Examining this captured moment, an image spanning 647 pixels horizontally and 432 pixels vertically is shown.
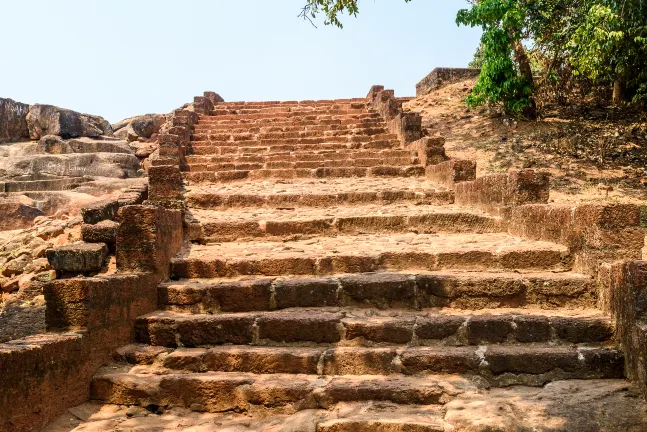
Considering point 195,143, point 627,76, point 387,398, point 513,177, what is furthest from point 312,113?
point 387,398

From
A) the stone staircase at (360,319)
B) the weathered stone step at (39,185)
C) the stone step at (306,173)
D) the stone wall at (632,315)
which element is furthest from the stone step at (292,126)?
the stone wall at (632,315)

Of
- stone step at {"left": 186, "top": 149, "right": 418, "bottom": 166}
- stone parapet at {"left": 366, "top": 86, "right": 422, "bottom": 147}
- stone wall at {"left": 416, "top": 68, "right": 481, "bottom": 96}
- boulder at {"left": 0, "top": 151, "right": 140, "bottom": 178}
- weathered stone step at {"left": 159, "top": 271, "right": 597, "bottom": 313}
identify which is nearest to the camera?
weathered stone step at {"left": 159, "top": 271, "right": 597, "bottom": 313}

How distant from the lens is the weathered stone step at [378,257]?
15.0 feet

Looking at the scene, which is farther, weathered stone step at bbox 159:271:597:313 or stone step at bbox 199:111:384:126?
stone step at bbox 199:111:384:126

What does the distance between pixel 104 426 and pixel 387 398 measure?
1773 mm

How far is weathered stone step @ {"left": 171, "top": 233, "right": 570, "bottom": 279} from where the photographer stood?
4578 millimetres

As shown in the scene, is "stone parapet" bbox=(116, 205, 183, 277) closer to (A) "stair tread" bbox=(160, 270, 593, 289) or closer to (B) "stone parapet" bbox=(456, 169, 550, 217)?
(A) "stair tread" bbox=(160, 270, 593, 289)

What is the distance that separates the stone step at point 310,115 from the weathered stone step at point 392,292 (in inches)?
284

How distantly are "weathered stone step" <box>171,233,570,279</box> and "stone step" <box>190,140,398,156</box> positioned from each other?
4.49 metres

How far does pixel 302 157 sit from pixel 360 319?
5546 mm

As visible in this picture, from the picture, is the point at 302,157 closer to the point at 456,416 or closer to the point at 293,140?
the point at 293,140

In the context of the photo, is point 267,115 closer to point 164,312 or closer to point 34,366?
point 164,312

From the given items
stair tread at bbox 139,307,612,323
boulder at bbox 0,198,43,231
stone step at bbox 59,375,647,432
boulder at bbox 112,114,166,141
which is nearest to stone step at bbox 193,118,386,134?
boulder at bbox 0,198,43,231

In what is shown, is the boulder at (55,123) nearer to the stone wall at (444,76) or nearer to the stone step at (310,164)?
the stone step at (310,164)
